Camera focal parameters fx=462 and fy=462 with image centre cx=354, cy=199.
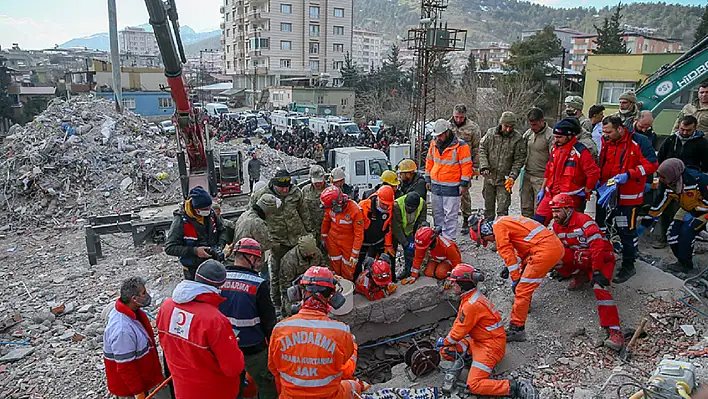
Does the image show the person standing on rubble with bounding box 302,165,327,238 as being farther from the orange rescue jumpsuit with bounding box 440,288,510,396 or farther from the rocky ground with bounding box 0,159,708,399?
the orange rescue jumpsuit with bounding box 440,288,510,396

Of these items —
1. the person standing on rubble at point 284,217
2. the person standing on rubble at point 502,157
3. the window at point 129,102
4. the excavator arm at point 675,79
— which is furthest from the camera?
the window at point 129,102

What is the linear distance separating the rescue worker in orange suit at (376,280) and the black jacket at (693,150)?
3.93 meters

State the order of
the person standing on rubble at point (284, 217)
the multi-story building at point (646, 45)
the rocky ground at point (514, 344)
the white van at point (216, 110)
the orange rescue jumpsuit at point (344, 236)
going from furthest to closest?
the multi-story building at point (646, 45) → the white van at point (216, 110) → the person standing on rubble at point (284, 217) → the orange rescue jumpsuit at point (344, 236) → the rocky ground at point (514, 344)

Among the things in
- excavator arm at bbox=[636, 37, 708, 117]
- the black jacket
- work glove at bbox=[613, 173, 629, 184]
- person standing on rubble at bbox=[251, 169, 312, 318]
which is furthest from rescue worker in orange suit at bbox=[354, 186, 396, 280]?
excavator arm at bbox=[636, 37, 708, 117]

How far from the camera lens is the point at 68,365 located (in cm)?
577

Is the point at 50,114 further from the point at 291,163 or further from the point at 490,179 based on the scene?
the point at 490,179

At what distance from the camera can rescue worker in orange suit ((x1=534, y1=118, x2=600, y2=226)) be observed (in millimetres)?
5492

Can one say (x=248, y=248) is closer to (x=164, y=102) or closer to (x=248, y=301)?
(x=248, y=301)

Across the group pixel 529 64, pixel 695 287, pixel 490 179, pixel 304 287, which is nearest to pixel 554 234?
pixel 695 287

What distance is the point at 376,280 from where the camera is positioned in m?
5.65

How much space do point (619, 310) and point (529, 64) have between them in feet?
91.7

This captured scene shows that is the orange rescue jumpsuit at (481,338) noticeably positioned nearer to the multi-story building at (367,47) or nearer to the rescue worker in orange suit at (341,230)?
the rescue worker in orange suit at (341,230)

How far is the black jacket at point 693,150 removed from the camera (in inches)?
223

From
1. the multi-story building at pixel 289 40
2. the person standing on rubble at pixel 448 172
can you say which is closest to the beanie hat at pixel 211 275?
the person standing on rubble at pixel 448 172
